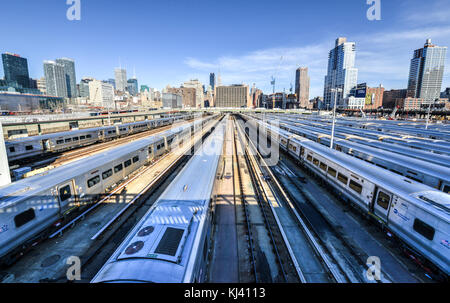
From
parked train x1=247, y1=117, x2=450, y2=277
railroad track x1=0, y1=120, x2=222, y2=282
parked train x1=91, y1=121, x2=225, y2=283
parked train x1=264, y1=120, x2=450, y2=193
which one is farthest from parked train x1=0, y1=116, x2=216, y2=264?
parked train x1=264, y1=120, x2=450, y2=193

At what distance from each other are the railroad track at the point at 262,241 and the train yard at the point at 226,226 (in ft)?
0.22

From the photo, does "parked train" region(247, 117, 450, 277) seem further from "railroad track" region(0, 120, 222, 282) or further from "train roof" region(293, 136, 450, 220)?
"railroad track" region(0, 120, 222, 282)

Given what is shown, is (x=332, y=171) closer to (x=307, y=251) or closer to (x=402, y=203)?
(x=402, y=203)

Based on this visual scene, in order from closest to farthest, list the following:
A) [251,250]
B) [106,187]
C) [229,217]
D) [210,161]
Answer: [251,250] < [229,217] < [106,187] < [210,161]

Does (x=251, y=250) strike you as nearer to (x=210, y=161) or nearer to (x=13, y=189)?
(x=210, y=161)

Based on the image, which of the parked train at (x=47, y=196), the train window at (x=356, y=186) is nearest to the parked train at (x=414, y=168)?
the train window at (x=356, y=186)

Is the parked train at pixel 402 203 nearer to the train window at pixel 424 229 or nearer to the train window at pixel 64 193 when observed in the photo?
the train window at pixel 424 229

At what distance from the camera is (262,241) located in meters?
11.8

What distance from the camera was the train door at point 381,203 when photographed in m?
11.1
